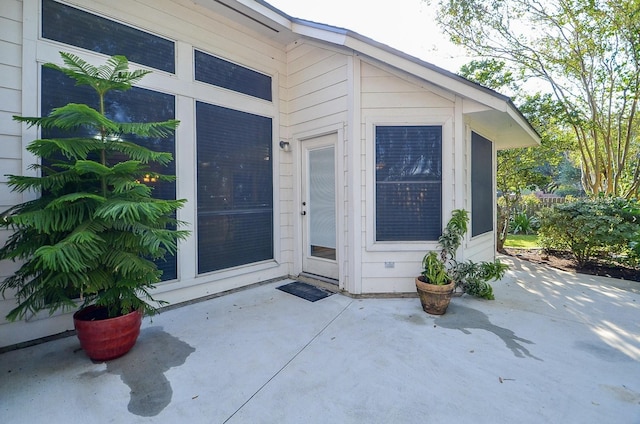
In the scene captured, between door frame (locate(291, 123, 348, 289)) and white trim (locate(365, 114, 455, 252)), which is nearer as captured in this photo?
white trim (locate(365, 114, 455, 252))

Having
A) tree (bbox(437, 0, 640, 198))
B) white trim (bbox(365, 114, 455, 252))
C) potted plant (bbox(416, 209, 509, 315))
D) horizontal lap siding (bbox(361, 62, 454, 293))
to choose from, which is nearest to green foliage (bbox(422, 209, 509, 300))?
potted plant (bbox(416, 209, 509, 315))

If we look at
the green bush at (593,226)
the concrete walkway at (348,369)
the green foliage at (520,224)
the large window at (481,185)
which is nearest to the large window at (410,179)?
the large window at (481,185)

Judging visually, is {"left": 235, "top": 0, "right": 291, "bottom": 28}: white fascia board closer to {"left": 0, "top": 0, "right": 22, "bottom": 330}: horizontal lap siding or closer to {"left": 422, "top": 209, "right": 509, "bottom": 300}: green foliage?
{"left": 0, "top": 0, "right": 22, "bottom": 330}: horizontal lap siding

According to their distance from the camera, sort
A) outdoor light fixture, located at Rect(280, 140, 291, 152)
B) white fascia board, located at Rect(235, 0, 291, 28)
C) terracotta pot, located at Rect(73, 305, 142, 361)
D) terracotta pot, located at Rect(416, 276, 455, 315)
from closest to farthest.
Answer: terracotta pot, located at Rect(73, 305, 142, 361), terracotta pot, located at Rect(416, 276, 455, 315), white fascia board, located at Rect(235, 0, 291, 28), outdoor light fixture, located at Rect(280, 140, 291, 152)

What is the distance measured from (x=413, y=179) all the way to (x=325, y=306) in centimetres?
191

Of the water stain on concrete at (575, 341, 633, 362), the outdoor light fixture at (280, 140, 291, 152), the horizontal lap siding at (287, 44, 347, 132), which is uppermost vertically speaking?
the horizontal lap siding at (287, 44, 347, 132)

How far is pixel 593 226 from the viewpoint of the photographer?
4629 millimetres

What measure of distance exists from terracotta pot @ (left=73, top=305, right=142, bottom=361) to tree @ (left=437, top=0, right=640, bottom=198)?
7681mm

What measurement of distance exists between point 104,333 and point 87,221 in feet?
2.85

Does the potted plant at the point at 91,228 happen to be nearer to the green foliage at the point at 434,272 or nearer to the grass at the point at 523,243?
the green foliage at the point at 434,272

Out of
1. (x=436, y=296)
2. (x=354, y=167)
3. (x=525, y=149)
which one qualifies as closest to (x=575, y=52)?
(x=525, y=149)

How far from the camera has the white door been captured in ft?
13.1

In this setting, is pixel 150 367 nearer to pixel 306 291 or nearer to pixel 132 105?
pixel 306 291

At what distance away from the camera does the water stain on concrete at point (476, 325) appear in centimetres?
238
